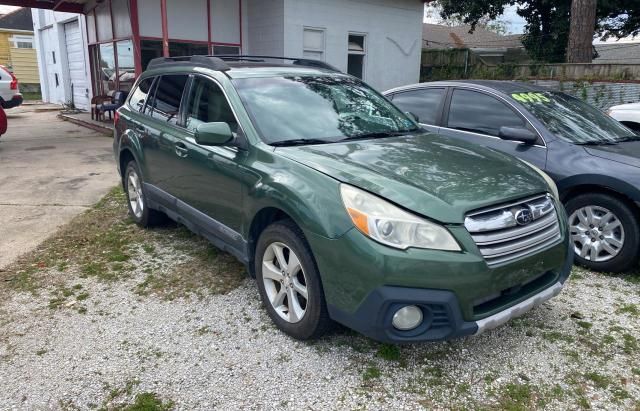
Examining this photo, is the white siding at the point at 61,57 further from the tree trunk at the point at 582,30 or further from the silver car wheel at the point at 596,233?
the silver car wheel at the point at 596,233

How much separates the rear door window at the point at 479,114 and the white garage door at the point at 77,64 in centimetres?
1381

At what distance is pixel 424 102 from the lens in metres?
5.70

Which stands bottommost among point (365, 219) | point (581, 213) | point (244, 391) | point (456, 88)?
point (244, 391)

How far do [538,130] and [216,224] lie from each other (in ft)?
10.1

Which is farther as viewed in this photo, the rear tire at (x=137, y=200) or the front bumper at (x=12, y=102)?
the front bumper at (x=12, y=102)

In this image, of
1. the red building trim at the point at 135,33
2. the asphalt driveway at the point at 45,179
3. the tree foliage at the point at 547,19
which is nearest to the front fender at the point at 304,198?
the asphalt driveway at the point at 45,179

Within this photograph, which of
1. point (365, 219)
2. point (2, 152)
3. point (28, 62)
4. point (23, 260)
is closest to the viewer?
point (365, 219)

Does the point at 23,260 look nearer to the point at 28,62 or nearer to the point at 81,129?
the point at 81,129

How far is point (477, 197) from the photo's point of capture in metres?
2.75

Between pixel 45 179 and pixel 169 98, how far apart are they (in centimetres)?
431

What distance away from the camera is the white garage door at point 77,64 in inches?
627

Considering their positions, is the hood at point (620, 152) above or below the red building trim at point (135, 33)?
below

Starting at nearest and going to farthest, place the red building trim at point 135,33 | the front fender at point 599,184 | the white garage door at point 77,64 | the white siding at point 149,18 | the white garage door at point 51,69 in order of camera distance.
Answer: the front fender at point 599,184, the red building trim at point 135,33, the white siding at point 149,18, the white garage door at point 77,64, the white garage door at point 51,69

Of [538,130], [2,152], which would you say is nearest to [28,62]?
[2,152]
